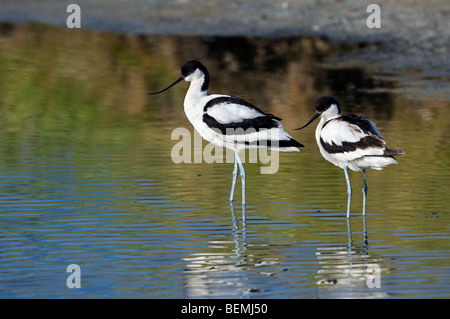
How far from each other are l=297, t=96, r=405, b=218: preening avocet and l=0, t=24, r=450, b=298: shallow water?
1.36ft

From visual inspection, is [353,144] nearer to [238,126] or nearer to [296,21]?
[238,126]

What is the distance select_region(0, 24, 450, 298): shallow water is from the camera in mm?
6957

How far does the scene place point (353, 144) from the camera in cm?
895

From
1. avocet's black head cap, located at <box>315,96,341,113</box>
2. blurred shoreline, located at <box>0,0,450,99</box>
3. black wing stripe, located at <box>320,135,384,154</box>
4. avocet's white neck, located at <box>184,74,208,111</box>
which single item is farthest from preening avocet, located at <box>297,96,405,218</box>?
blurred shoreline, located at <box>0,0,450,99</box>

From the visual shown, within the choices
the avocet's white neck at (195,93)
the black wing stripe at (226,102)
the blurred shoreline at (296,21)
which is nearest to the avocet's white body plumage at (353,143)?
the black wing stripe at (226,102)

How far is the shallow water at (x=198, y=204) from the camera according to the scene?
696 cm

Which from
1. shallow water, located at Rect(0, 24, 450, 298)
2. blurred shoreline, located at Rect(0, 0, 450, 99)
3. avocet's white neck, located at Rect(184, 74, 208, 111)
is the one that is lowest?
shallow water, located at Rect(0, 24, 450, 298)

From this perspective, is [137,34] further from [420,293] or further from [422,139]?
[420,293]

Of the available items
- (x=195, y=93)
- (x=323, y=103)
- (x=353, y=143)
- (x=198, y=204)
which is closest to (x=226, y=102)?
(x=195, y=93)

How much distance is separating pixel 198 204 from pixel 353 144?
1435 mm

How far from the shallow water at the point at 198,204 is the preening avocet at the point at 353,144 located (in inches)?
16.3

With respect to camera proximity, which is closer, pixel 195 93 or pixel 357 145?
pixel 357 145

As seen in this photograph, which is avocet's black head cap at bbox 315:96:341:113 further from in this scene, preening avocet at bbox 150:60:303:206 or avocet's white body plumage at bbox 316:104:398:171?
preening avocet at bbox 150:60:303:206
